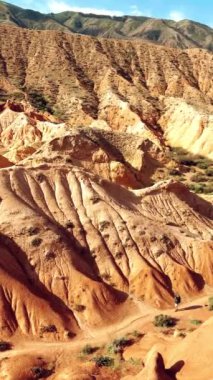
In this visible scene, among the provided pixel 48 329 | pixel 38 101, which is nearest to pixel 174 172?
pixel 38 101

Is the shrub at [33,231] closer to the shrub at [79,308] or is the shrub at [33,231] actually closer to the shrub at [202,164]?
the shrub at [79,308]

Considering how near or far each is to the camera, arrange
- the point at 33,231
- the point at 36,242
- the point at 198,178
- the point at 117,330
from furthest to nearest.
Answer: the point at 198,178 → the point at 33,231 → the point at 36,242 → the point at 117,330

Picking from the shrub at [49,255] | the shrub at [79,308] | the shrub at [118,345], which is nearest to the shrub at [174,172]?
the shrub at [49,255]

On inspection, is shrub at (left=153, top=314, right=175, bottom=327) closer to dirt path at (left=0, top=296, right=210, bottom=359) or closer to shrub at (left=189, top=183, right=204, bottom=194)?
dirt path at (left=0, top=296, right=210, bottom=359)

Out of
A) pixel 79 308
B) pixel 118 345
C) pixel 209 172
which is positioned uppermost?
pixel 209 172

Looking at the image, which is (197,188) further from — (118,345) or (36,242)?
(118,345)
